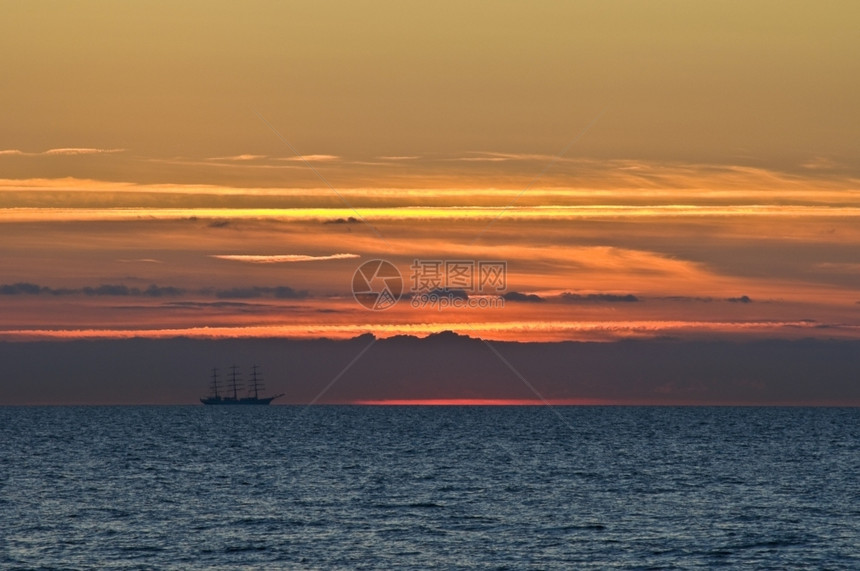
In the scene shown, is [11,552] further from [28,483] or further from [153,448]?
[153,448]

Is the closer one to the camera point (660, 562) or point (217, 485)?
point (660, 562)

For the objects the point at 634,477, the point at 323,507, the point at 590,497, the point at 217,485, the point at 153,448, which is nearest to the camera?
the point at 323,507

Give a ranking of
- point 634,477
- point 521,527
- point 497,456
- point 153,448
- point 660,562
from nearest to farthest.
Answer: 1. point 660,562
2. point 521,527
3. point 634,477
4. point 497,456
5. point 153,448

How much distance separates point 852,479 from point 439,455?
51.7m

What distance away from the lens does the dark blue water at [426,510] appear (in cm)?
6334

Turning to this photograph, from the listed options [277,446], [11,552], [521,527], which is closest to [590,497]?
[521,527]

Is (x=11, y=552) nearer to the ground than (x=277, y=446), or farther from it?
farther from it

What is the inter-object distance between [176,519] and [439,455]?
68137 mm

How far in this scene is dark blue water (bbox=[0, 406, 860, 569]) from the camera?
63.3m

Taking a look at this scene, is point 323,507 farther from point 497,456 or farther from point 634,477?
point 497,456

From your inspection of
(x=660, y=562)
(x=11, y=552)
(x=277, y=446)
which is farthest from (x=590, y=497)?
(x=277, y=446)

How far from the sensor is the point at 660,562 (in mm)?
61688

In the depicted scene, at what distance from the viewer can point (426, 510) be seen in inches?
3231

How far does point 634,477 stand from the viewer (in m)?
110
